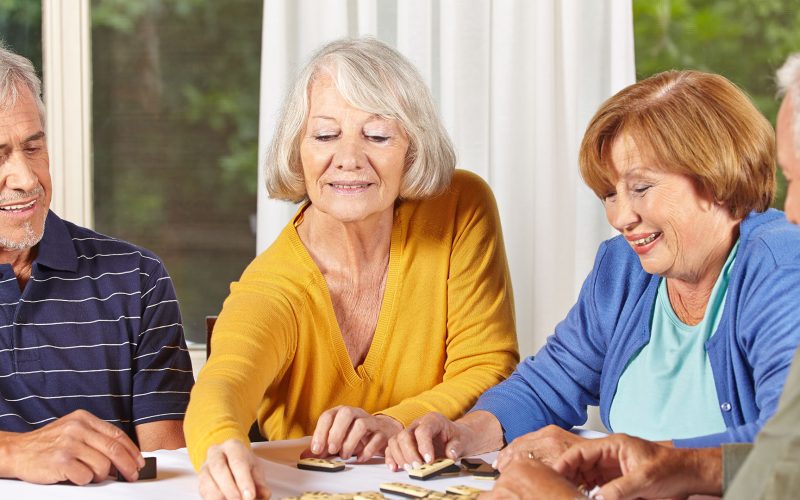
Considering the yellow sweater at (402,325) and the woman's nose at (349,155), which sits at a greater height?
the woman's nose at (349,155)

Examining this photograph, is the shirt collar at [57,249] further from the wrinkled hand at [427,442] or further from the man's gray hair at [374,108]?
the wrinkled hand at [427,442]

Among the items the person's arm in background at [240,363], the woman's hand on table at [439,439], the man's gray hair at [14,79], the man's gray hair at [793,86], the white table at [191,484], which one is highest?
the man's gray hair at [14,79]

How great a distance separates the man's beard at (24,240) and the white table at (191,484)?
0.64 metres

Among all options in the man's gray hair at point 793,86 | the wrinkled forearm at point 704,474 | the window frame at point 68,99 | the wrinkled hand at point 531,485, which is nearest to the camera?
the man's gray hair at point 793,86

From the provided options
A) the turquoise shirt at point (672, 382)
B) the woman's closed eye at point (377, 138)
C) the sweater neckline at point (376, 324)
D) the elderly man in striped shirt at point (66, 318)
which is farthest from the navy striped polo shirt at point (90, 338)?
the turquoise shirt at point (672, 382)

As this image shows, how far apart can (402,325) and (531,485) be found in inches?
33.5

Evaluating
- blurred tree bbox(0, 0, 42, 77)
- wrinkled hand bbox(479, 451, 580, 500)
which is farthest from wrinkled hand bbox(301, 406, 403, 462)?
blurred tree bbox(0, 0, 42, 77)

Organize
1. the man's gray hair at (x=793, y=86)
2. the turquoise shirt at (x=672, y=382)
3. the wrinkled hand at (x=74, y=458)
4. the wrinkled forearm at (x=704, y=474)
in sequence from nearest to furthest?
the man's gray hair at (x=793, y=86) < the wrinkled forearm at (x=704, y=474) < the wrinkled hand at (x=74, y=458) < the turquoise shirt at (x=672, y=382)

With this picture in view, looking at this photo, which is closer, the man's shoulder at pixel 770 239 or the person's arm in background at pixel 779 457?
the person's arm in background at pixel 779 457

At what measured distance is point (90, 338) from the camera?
2.32 metres

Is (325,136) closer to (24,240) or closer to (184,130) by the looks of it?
(24,240)

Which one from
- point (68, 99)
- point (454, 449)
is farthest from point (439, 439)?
point (68, 99)

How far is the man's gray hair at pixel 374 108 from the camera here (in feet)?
7.45

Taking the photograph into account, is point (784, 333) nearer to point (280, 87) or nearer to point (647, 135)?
point (647, 135)
